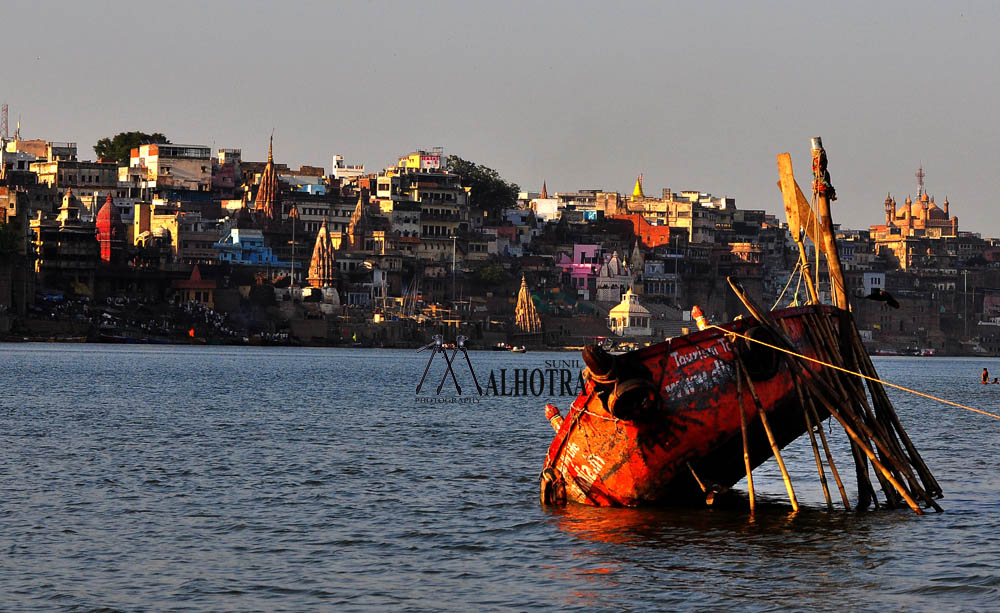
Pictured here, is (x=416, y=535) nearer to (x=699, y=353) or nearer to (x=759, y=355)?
(x=699, y=353)

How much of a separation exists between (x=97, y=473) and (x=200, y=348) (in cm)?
13699

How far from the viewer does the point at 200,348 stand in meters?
172

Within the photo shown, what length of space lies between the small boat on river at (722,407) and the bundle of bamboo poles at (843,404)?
0.9 inches

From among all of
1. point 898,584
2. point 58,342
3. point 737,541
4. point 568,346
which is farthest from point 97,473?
point 568,346

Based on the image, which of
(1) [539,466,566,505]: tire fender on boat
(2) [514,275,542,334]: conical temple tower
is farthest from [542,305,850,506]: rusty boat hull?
(2) [514,275,542,334]: conical temple tower

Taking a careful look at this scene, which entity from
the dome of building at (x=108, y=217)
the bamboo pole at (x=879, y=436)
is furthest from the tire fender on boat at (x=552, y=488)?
the dome of building at (x=108, y=217)

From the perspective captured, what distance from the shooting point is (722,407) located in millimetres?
26844

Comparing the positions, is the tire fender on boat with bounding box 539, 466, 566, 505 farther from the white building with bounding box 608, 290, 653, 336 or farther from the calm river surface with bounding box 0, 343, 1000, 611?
the white building with bounding box 608, 290, 653, 336

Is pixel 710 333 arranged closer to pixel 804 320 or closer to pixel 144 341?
pixel 804 320

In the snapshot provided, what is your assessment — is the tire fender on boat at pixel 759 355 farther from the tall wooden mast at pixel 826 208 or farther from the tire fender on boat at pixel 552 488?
the tire fender on boat at pixel 552 488

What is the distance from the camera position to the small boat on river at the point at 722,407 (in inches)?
1043

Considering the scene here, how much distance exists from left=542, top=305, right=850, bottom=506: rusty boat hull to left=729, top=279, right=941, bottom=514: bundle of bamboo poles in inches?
7.2

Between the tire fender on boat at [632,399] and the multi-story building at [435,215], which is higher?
the multi-story building at [435,215]

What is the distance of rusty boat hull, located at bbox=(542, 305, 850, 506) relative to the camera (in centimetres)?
2641
